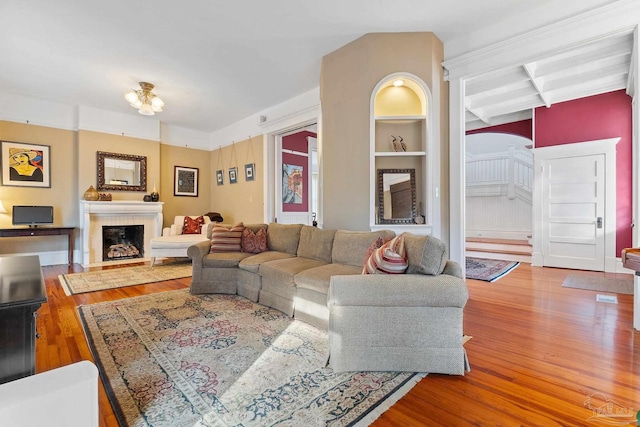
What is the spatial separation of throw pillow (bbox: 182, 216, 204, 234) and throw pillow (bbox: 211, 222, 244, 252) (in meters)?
2.43

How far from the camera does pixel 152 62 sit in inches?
151

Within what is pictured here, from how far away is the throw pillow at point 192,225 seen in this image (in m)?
6.02

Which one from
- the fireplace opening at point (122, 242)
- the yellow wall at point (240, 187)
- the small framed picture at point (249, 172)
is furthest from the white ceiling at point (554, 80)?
the fireplace opening at point (122, 242)

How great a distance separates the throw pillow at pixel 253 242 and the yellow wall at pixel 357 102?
89 cm

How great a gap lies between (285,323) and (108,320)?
163 cm

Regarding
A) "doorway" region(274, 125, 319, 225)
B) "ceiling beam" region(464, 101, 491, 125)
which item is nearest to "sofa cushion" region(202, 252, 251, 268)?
"doorway" region(274, 125, 319, 225)

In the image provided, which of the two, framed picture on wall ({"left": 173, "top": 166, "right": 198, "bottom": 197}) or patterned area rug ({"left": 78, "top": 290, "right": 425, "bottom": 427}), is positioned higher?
framed picture on wall ({"left": 173, "top": 166, "right": 198, "bottom": 197})

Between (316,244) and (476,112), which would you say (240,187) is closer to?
(316,244)

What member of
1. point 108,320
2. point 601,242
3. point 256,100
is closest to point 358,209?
point 108,320

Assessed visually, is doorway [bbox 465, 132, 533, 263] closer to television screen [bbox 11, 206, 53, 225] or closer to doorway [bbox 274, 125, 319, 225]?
doorway [bbox 274, 125, 319, 225]

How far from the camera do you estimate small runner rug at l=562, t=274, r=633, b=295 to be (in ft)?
12.4

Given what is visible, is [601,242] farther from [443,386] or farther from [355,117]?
[443,386]

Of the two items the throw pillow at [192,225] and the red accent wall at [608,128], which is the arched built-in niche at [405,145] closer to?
the red accent wall at [608,128]

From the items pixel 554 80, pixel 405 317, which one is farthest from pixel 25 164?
pixel 554 80
